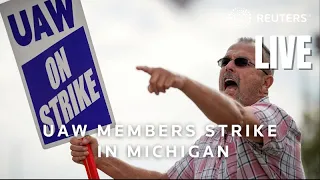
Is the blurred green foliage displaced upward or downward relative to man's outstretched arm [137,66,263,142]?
downward

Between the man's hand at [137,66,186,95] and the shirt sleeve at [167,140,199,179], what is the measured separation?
1127mm

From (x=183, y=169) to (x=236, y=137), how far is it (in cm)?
45

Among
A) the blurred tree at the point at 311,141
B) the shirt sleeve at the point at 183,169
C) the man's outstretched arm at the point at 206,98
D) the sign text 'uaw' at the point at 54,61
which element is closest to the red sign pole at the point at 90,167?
the sign text 'uaw' at the point at 54,61

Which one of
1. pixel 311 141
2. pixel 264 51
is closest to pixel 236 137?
pixel 264 51

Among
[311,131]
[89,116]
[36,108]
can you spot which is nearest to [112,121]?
[89,116]

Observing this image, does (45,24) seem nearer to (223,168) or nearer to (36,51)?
(36,51)

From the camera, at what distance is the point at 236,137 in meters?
3.63

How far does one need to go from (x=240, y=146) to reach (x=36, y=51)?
40.8 inches

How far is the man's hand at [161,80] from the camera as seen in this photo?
2.84 meters

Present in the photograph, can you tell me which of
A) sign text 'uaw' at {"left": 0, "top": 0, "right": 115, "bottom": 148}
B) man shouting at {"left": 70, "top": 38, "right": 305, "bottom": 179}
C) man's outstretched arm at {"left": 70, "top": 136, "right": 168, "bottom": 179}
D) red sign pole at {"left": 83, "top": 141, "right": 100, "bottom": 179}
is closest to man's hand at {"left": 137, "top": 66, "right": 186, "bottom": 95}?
man shouting at {"left": 70, "top": 38, "right": 305, "bottom": 179}

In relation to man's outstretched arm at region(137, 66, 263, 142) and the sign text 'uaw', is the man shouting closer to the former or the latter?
man's outstretched arm at region(137, 66, 263, 142)

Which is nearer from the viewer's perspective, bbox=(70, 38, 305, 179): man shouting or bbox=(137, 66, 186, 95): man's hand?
bbox=(137, 66, 186, 95): man's hand

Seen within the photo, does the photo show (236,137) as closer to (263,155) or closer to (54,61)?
(263,155)

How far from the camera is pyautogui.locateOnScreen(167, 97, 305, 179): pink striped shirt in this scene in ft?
11.5
